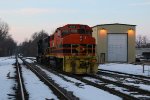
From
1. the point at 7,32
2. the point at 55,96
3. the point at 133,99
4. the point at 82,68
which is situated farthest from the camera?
the point at 7,32

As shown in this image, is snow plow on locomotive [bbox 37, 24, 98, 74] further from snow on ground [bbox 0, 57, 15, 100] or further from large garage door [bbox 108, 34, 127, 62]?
large garage door [bbox 108, 34, 127, 62]

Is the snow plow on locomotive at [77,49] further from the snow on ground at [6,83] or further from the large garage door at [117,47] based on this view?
the large garage door at [117,47]

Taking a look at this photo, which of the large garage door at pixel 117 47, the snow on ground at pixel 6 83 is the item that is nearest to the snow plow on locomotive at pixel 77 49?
the snow on ground at pixel 6 83

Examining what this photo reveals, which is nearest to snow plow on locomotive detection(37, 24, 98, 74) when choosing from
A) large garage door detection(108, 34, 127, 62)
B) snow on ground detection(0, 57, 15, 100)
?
snow on ground detection(0, 57, 15, 100)

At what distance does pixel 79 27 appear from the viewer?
26.4m

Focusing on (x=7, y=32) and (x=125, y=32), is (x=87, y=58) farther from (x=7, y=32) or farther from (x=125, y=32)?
(x=7, y=32)

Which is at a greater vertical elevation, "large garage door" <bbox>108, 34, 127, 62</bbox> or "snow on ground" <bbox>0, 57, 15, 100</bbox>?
"large garage door" <bbox>108, 34, 127, 62</bbox>

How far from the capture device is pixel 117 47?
52500 mm

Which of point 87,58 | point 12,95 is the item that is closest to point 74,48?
point 87,58

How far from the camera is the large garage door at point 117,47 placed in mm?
52156

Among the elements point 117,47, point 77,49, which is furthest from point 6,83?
point 117,47

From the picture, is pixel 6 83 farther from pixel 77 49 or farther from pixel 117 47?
pixel 117 47

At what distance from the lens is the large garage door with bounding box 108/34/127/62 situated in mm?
52156

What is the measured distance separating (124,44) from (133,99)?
4078 cm
